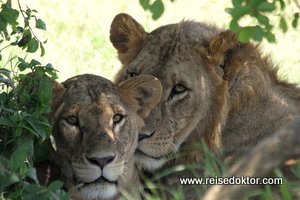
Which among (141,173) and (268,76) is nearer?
(141,173)

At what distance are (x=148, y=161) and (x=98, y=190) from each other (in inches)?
28.1

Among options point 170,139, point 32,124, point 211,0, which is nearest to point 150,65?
point 170,139

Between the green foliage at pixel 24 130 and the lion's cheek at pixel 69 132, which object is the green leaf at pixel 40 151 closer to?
the green foliage at pixel 24 130

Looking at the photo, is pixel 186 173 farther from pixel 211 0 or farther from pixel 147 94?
pixel 211 0

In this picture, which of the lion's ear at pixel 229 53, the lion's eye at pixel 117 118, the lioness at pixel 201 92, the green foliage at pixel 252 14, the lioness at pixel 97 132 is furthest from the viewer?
the lion's ear at pixel 229 53

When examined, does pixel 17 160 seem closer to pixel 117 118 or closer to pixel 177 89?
pixel 117 118

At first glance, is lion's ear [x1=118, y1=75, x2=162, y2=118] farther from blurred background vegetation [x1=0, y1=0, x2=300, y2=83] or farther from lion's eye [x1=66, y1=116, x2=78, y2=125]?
blurred background vegetation [x1=0, y1=0, x2=300, y2=83]

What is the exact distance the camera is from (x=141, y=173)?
4414 mm

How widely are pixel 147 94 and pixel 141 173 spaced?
2.07ft

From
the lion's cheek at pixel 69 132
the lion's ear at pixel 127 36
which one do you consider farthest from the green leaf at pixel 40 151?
the lion's ear at pixel 127 36

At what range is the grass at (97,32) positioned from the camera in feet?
23.6

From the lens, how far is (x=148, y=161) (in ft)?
14.1

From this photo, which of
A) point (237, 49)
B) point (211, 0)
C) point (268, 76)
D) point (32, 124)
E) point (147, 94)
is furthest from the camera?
point (211, 0)

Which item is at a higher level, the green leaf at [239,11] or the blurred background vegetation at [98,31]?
the green leaf at [239,11]
